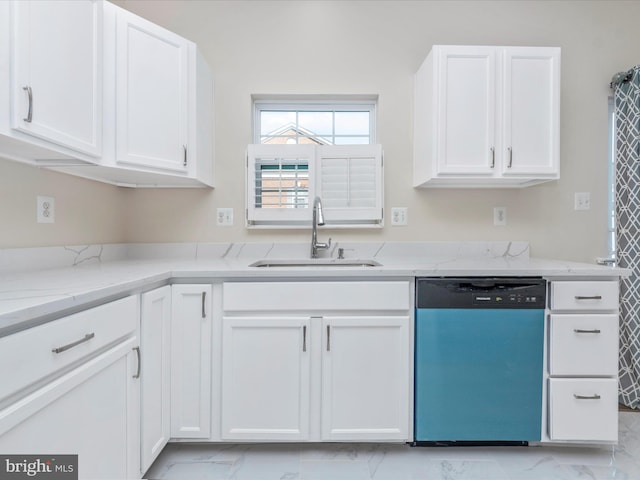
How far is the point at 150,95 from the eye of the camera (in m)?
1.69

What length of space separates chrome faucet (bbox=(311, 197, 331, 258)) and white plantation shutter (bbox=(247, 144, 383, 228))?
12 cm

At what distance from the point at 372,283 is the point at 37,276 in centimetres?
136

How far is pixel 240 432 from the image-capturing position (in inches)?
61.8

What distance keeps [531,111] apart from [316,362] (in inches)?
69.1

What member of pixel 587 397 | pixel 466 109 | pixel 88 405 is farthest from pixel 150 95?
pixel 587 397

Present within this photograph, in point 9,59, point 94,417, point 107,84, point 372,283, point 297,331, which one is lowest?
point 94,417

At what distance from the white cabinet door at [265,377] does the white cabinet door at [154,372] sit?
25cm

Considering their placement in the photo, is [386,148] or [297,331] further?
[386,148]

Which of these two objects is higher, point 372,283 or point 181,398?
point 372,283

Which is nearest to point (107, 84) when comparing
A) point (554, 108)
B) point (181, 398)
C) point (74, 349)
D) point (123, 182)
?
point (123, 182)

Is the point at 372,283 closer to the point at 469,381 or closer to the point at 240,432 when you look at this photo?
the point at 469,381

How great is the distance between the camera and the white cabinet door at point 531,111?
6.07 ft

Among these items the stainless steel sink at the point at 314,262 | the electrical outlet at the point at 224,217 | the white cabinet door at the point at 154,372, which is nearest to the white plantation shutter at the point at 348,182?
the stainless steel sink at the point at 314,262

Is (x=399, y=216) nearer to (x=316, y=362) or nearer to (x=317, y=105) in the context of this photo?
(x=317, y=105)
